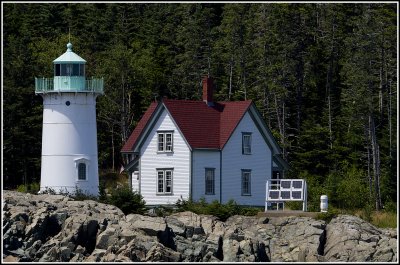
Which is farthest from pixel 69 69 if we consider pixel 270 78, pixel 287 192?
pixel 270 78

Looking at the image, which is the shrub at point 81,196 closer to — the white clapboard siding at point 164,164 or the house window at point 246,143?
the white clapboard siding at point 164,164

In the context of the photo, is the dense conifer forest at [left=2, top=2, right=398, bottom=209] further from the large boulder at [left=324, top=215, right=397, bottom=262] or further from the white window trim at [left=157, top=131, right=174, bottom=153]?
the large boulder at [left=324, top=215, right=397, bottom=262]

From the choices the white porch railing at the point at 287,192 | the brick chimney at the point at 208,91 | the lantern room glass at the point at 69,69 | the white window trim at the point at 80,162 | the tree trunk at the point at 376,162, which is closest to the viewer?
the white porch railing at the point at 287,192

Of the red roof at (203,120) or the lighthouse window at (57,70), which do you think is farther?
the lighthouse window at (57,70)

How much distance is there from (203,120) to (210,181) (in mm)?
2149

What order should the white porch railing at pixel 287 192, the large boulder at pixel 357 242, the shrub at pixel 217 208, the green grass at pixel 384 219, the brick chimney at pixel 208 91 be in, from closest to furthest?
1. the large boulder at pixel 357 242
2. the shrub at pixel 217 208
3. the white porch railing at pixel 287 192
4. the green grass at pixel 384 219
5. the brick chimney at pixel 208 91

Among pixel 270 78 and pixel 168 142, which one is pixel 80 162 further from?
pixel 270 78

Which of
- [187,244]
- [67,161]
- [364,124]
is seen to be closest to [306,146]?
[364,124]

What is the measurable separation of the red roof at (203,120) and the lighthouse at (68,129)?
1.61 m

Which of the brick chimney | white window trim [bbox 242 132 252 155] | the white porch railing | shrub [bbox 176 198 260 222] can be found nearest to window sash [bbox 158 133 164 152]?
the brick chimney

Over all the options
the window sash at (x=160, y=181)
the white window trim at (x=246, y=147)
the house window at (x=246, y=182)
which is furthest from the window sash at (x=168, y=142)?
the house window at (x=246, y=182)

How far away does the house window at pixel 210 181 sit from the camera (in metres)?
49.3

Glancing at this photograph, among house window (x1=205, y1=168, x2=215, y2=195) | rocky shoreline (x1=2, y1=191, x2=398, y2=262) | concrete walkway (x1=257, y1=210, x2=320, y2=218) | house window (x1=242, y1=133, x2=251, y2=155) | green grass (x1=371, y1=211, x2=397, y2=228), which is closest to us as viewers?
rocky shoreline (x1=2, y1=191, x2=398, y2=262)

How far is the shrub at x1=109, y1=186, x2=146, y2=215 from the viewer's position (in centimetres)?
4681
